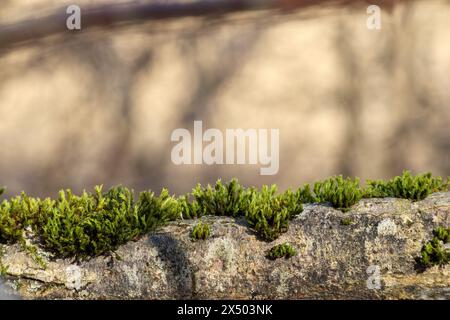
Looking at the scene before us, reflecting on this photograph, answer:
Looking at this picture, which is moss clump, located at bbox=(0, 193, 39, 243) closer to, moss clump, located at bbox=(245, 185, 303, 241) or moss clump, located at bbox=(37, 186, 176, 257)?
moss clump, located at bbox=(37, 186, 176, 257)

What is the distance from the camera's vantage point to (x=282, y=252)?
4.80 m

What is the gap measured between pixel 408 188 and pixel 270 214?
53.0 inches

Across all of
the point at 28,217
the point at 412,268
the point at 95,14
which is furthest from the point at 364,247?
the point at 95,14

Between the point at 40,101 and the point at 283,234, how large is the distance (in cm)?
353

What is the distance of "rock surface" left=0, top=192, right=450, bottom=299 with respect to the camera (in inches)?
182

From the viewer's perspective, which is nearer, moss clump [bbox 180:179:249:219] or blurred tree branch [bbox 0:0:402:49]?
moss clump [bbox 180:179:249:219]

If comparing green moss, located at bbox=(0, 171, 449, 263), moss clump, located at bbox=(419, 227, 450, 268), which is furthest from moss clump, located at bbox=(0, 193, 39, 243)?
moss clump, located at bbox=(419, 227, 450, 268)

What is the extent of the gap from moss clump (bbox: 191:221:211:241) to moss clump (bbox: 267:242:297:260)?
1.77 ft

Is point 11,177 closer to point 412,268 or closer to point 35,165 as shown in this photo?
point 35,165

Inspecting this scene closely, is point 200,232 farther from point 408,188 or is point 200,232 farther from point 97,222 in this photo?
point 408,188

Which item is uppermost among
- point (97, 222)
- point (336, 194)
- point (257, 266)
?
point (336, 194)

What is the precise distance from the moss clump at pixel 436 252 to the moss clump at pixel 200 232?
1.78 m

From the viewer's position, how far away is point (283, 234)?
16.3 ft

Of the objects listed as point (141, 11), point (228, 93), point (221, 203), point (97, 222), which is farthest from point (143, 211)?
point (141, 11)
